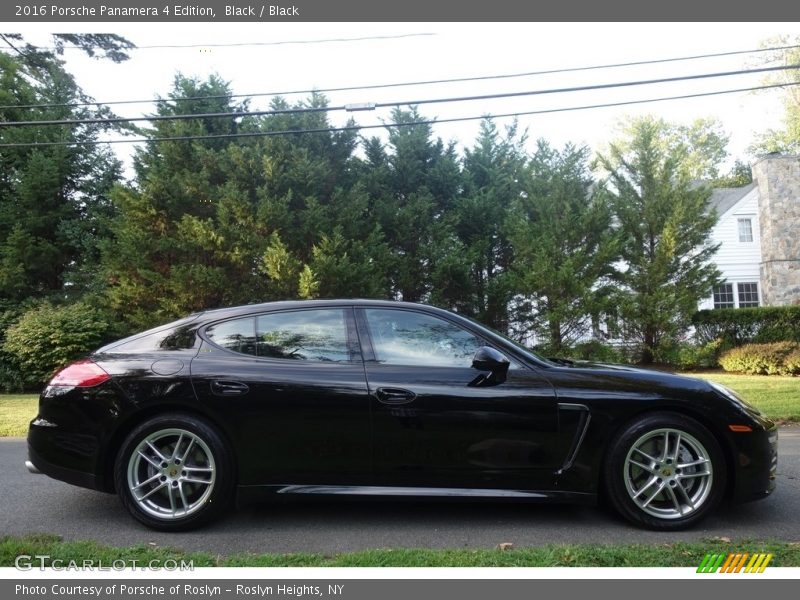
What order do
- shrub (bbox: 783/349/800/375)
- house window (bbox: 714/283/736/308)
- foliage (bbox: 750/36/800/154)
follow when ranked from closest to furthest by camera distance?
shrub (bbox: 783/349/800/375)
house window (bbox: 714/283/736/308)
foliage (bbox: 750/36/800/154)

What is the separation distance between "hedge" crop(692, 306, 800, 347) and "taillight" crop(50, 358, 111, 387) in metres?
15.3

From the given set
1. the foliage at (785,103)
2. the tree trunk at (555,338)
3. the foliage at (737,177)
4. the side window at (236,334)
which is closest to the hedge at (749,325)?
the tree trunk at (555,338)

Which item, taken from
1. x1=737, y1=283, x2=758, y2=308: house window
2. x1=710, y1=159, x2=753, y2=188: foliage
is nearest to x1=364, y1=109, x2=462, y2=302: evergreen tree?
x1=737, y1=283, x2=758, y2=308: house window

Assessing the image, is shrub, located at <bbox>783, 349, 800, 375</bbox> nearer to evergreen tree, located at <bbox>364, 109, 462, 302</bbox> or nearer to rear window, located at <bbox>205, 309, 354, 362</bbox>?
evergreen tree, located at <bbox>364, 109, 462, 302</bbox>

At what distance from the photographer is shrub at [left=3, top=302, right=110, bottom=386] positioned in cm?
1248

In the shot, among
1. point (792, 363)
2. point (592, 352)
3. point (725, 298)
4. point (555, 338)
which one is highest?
point (725, 298)

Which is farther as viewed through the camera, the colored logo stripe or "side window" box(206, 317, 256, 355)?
"side window" box(206, 317, 256, 355)

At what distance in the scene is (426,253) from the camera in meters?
14.6

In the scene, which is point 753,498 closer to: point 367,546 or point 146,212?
point 367,546

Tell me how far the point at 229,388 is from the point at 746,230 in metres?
26.2

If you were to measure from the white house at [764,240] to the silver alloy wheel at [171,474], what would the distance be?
21856mm

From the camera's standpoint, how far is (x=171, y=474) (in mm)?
3674

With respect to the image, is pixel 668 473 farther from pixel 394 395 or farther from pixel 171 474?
pixel 171 474

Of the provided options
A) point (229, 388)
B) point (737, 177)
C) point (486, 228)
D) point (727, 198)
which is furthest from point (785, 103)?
point (229, 388)
